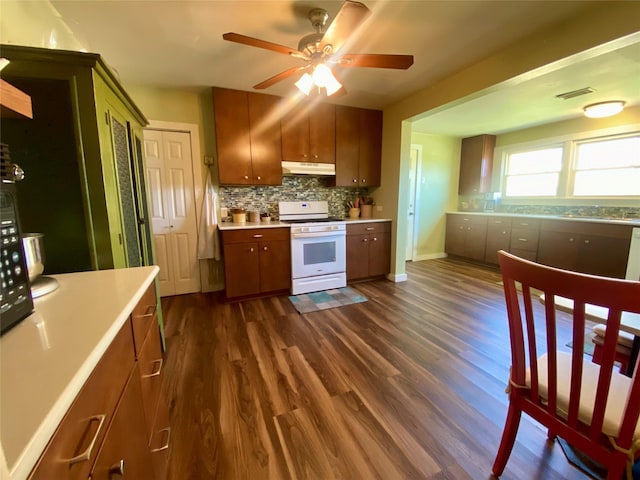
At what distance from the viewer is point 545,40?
6.35 ft

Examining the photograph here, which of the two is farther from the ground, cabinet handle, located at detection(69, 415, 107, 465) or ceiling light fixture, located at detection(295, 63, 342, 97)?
ceiling light fixture, located at detection(295, 63, 342, 97)

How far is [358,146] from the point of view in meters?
3.75

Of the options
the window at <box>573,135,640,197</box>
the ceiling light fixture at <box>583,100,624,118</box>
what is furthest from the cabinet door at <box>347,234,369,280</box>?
the window at <box>573,135,640,197</box>

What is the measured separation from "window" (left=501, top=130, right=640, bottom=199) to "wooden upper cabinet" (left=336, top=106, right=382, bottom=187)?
8.95 ft

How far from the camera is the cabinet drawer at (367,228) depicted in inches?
141

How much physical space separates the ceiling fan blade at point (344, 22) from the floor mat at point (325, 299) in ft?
7.62

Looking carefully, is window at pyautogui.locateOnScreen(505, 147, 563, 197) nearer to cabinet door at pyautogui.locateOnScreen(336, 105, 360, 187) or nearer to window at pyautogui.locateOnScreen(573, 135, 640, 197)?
window at pyautogui.locateOnScreen(573, 135, 640, 197)

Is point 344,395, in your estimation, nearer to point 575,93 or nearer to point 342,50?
point 342,50

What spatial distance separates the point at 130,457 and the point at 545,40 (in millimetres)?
3179

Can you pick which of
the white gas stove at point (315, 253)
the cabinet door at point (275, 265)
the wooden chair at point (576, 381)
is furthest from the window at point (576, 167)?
the cabinet door at point (275, 265)

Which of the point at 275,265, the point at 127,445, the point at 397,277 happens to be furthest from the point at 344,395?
the point at 397,277

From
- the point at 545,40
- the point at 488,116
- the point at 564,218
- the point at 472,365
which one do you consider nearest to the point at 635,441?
the point at 472,365

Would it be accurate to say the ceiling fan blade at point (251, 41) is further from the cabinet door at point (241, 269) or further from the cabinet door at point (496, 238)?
the cabinet door at point (496, 238)

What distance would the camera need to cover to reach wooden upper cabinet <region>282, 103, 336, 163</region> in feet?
11.0
